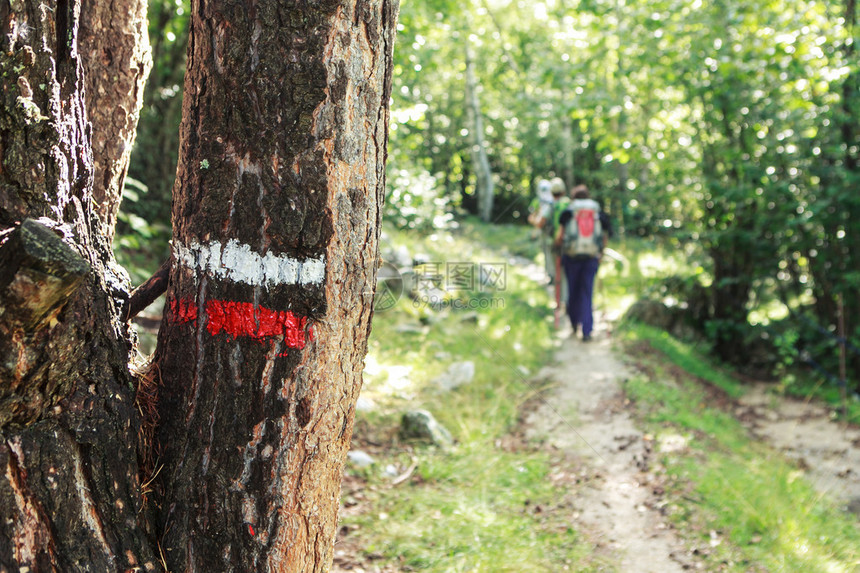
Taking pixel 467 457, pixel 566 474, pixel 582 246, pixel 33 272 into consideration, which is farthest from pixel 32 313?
pixel 582 246

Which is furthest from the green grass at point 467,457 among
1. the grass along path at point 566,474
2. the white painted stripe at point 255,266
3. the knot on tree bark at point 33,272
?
the knot on tree bark at point 33,272

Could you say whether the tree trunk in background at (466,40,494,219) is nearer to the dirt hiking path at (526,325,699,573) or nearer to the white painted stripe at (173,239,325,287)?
the dirt hiking path at (526,325,699,573)

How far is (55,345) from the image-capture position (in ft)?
4.86

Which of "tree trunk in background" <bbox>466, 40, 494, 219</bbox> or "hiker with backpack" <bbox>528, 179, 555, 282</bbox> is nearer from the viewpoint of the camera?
"hiker with backpack" <bbox>528, 179, 555, 282</bbox>

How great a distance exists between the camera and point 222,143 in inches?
65.4

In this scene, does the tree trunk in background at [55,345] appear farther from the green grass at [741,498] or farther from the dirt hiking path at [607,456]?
the green grass at [741,498]

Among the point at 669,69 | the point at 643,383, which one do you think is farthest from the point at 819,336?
the point at 669,69

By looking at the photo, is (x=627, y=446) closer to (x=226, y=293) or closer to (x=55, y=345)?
(x=226, y=293)

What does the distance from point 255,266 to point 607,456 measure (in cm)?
382

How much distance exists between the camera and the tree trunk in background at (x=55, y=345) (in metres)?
1.39

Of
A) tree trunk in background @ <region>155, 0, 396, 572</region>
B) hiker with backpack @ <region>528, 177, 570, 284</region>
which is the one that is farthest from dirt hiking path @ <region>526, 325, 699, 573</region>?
tree trunk in background @ <region>155, 0, 396, 572</region>

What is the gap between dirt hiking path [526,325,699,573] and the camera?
3576 mm

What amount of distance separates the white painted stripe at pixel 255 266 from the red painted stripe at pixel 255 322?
0.24 ft

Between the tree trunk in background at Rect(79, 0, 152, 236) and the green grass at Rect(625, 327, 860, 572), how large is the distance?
354 centimetres
